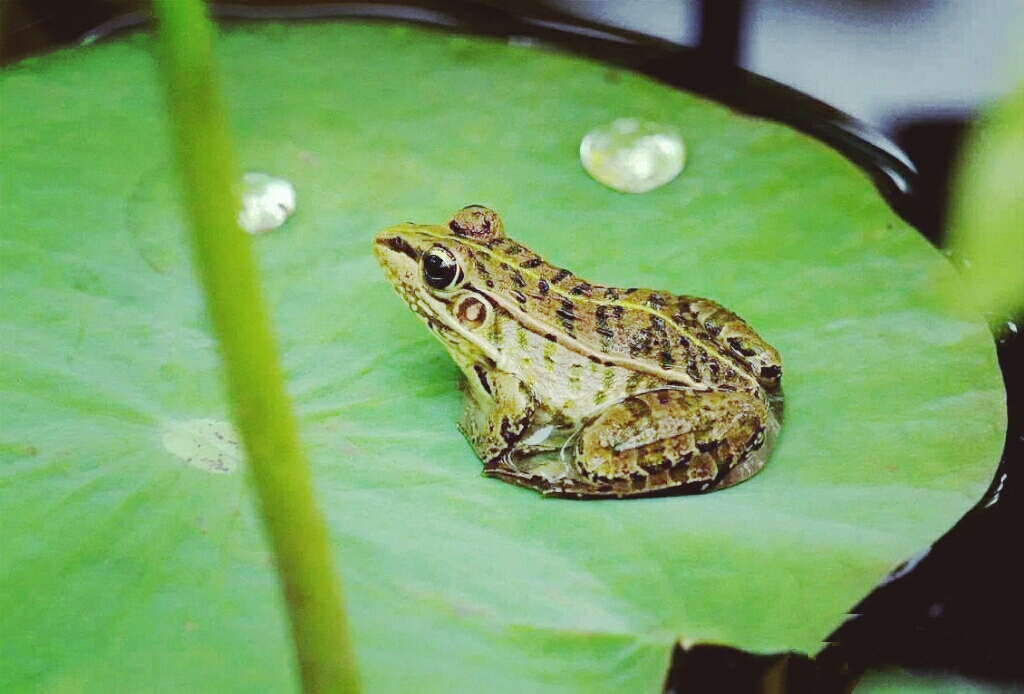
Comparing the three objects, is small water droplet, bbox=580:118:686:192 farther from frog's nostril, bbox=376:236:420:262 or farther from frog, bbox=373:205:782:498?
frog's nostril, bbox=376:236:420:262

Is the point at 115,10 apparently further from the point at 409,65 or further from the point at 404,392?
the point at 404,392

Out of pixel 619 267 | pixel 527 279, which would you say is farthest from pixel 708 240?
pixel 527 279

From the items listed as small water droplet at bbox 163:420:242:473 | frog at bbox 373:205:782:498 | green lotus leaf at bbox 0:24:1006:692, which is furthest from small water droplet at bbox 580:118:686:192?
small water droplet at bbox 163:420:242:473

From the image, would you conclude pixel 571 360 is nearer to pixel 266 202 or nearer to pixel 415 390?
pixel 415 390

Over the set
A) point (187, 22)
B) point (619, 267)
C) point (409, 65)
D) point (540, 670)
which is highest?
point (187, 22)

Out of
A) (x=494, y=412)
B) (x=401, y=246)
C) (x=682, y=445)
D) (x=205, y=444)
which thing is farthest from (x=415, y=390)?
(x=682, y=445)

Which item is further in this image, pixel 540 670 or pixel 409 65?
pixel 409 65

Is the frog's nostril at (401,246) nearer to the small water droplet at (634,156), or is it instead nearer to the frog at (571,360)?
the frog at (571,360)

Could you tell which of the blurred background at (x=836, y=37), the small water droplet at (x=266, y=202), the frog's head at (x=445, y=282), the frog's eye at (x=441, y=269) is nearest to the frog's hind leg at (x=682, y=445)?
the frog's head at (x=445, y=282)
